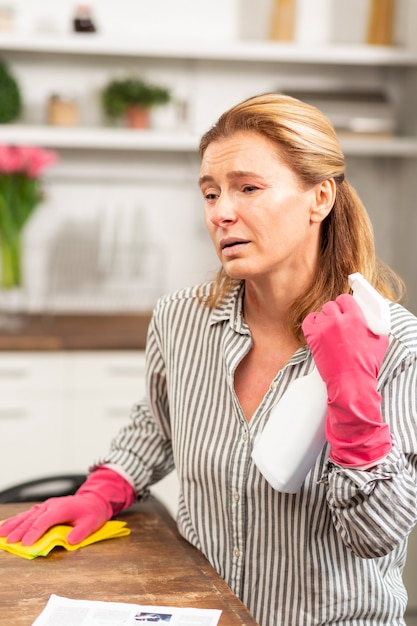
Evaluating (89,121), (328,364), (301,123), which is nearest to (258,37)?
(89,121)

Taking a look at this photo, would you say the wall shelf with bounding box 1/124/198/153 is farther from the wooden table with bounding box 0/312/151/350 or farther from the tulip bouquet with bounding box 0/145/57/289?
the wooden table with bounding box 0/312/151/350

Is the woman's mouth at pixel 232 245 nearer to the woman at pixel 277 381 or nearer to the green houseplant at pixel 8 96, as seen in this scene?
the woman at pixel 277 381

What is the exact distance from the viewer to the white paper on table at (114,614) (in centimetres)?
117

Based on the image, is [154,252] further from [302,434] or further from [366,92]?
[302,434]

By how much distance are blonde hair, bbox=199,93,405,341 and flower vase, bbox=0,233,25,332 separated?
1846 millimetres

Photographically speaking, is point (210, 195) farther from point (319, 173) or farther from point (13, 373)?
point (13, 373)

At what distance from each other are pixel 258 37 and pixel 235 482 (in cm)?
240

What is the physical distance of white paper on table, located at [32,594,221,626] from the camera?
1.17 m

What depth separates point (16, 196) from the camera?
3205 millimetres

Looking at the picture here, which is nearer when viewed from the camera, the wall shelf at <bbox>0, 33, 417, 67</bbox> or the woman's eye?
the woman's eye

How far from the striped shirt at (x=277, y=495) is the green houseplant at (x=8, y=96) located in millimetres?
1823

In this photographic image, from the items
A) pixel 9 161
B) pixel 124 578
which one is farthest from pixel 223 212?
pixel 9 161

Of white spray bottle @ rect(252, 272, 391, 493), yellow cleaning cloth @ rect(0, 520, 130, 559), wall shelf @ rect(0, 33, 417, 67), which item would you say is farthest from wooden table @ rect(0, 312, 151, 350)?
white spray bottle @ rect(252, 272, 391, 493)

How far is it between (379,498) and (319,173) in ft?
1.62
